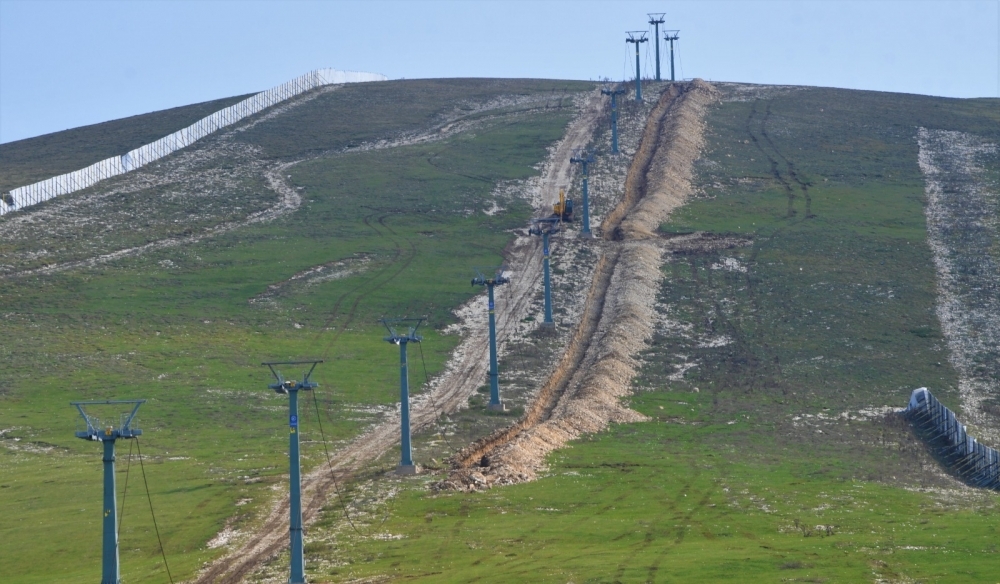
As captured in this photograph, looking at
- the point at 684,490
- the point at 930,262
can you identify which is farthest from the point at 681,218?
the point at 684,490

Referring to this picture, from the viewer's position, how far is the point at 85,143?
138m

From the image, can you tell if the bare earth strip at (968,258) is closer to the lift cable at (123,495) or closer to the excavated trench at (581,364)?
the excavated trench at (581,364)

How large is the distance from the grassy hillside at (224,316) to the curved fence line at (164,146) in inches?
Answer: 77.3

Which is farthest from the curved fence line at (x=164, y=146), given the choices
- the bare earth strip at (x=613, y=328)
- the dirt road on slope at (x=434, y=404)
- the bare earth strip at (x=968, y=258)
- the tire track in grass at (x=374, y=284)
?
the bare earth strip at (x=968, y=258)

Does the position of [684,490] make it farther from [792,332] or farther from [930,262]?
[930,262]

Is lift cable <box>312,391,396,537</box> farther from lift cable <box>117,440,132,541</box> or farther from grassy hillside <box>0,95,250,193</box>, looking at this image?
grassy hillside <box>0,95,250,193</box>

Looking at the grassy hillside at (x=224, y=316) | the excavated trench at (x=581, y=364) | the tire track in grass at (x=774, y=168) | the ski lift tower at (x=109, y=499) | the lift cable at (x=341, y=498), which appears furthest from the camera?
the tire track in grass at (x=774, y=168)

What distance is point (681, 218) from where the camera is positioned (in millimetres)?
103750

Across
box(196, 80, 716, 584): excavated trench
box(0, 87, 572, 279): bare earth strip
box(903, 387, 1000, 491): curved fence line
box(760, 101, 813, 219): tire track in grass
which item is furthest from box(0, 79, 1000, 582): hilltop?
box(903, 387, 1000, 491): curved fence line

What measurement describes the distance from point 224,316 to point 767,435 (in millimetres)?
37199

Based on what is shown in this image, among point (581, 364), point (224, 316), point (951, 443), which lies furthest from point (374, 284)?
point (951, 443)

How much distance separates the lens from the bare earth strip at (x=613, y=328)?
2164 inches

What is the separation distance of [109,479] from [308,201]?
3025 inches

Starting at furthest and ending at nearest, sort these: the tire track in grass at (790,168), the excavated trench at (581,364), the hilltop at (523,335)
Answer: the tire track in grass at (790,168)
the excavated trench at (581,364)
the hilltop at (523,335)
